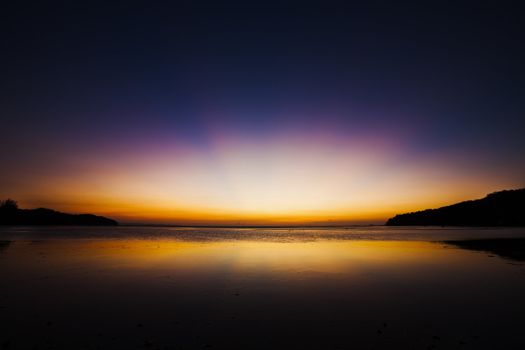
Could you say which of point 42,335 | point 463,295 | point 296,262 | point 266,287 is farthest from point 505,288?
point 42,335

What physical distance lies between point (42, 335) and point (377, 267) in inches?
972

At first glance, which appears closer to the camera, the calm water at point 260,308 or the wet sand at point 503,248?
the calm water at point 260,308

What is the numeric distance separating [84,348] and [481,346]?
41.2 ft

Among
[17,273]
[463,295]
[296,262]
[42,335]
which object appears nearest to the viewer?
[42,335]

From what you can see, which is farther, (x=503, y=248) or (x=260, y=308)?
(x=503, y=248)

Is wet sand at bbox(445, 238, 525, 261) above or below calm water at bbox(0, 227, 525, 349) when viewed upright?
above

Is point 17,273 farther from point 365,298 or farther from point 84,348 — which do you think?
point 365,298

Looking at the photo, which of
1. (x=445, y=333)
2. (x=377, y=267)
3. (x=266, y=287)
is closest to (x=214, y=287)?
(x=266, y=287)

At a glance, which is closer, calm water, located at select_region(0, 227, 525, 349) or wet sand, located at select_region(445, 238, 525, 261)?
calm water, located at select_region(0, 227, 525, 349)

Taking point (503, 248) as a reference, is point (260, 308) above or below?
below

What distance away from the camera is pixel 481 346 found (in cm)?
977

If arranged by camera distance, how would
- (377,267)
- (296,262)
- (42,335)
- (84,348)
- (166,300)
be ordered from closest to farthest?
(84,348) → (42,335) → (166,300) → (377,267) → (296,262)

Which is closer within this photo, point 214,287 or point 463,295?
point 463,295

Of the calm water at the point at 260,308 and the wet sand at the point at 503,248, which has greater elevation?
the wet sand at the point at 503,248
